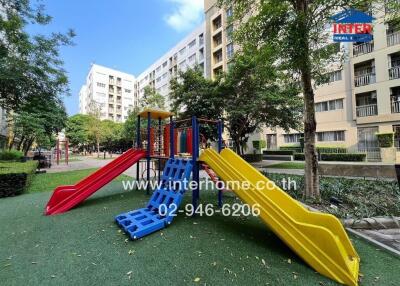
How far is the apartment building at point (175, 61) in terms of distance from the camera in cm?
3503

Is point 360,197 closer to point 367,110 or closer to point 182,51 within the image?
point 367,110

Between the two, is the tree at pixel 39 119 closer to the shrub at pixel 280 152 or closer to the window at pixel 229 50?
the shrub at pixel 280 152

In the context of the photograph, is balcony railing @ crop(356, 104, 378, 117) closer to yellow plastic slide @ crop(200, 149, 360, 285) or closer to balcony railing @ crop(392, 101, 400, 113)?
balcony railing @ crop(392, 101, 400, 113)

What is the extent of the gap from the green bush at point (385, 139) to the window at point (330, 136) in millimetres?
3055

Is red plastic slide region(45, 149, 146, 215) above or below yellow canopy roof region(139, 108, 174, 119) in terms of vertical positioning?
below

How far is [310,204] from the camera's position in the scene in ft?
17.3

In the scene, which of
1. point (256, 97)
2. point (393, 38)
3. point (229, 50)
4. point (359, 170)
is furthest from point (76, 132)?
point (393, 38)

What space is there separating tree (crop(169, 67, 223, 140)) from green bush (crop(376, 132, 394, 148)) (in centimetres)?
1076

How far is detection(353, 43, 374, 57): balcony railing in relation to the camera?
1577cm

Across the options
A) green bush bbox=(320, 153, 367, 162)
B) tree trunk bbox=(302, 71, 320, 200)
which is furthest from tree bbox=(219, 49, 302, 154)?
tree trunk bbox=(302, 71, 320, 200)

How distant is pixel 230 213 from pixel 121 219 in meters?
2.37

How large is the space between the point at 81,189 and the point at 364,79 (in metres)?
19.8

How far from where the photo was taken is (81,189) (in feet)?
18.6

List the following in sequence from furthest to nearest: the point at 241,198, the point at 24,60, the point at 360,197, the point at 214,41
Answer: the point at 214,41
the point at 24,60
the point at 360,197
the point at 241,198
